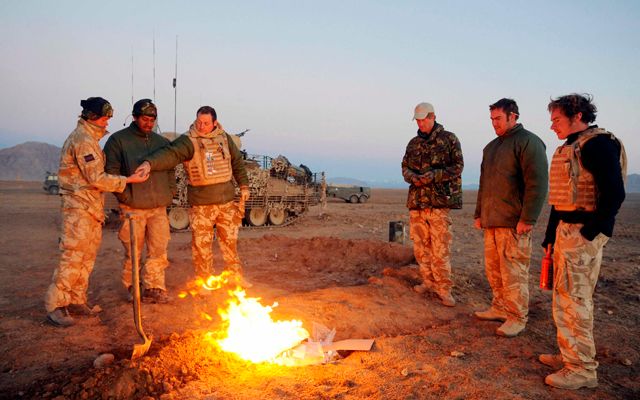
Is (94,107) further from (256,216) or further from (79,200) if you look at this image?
(256,216)

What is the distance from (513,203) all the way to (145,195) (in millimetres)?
3976

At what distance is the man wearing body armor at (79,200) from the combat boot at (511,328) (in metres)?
3.95

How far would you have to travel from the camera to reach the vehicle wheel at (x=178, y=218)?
522 inches

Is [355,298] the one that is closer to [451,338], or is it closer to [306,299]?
[306,299]

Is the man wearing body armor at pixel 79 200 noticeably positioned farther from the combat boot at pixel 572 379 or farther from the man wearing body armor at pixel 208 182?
the combat boot at pixel 572 379

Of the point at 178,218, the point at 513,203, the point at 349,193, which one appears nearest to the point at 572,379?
the point at 513,203

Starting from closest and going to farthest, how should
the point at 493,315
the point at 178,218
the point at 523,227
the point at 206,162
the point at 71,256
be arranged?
the point at 523,227 < the point at 71,256 < the point at 493,315 < the point at 206,162 < the point at 178,218

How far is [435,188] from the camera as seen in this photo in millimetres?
5246

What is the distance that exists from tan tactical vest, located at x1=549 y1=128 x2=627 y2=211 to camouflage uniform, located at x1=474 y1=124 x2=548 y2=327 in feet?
2.57

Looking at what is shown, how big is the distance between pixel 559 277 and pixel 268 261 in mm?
5549

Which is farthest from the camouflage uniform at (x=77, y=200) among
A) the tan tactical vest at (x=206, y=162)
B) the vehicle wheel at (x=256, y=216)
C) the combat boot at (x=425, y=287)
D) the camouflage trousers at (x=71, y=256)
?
the vehicle wheel at (x=256, y=216)

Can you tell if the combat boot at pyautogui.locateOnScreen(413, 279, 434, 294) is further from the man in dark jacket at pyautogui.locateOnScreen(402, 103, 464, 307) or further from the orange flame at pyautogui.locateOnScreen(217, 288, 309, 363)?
the orange flame at pyautogui.locateOnScreen(217, 288, 309, 363)

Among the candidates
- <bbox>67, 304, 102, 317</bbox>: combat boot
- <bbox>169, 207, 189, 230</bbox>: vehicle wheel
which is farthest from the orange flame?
<bbox>169, 207, 189, 230</bbox>: vehicle wheel

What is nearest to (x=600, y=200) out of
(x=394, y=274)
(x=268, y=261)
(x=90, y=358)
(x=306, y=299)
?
(x=306, y=299)
